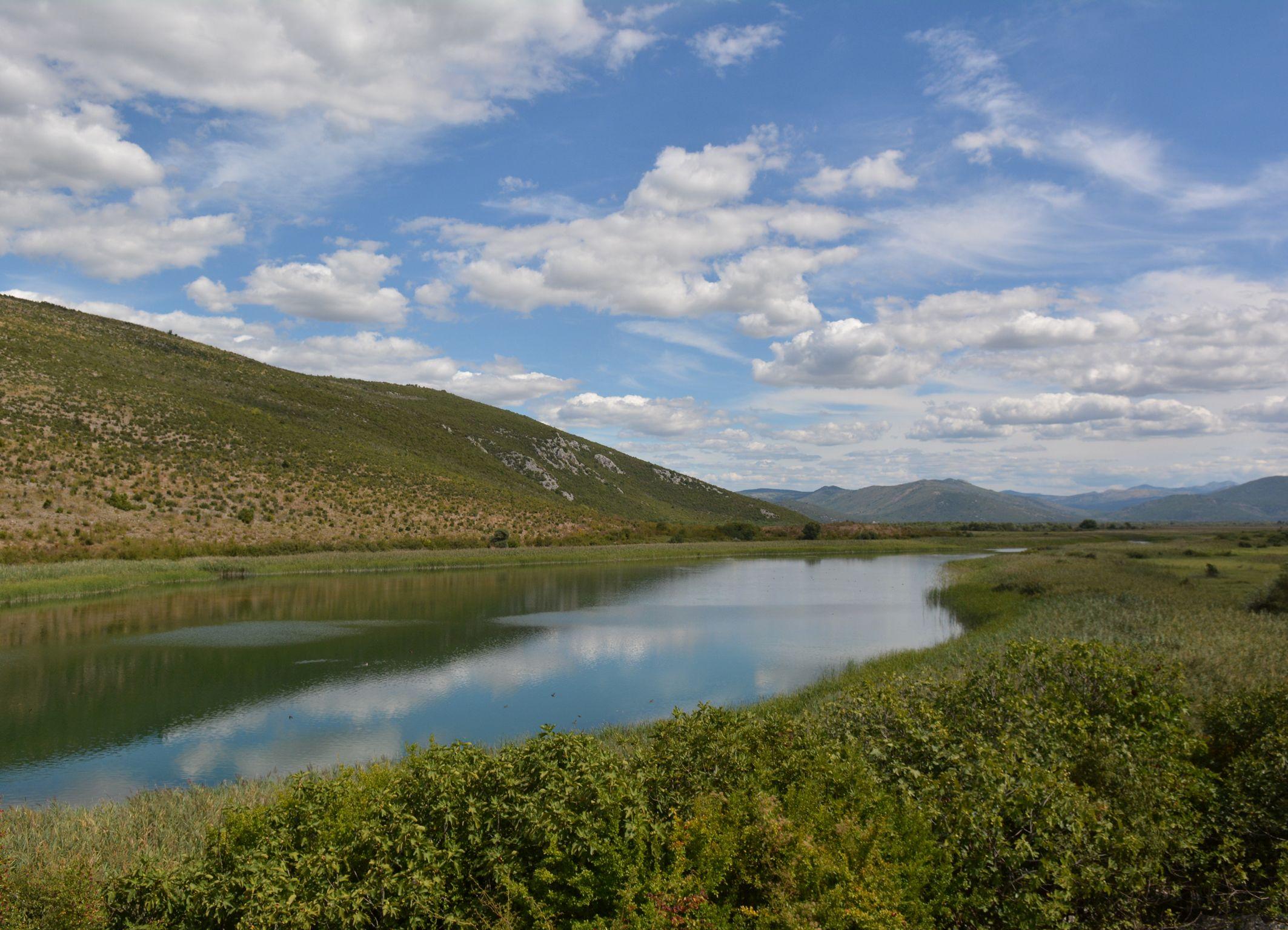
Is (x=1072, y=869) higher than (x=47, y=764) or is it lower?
higher

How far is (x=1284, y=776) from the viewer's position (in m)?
7.81

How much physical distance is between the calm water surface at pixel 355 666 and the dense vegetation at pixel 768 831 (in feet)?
16.3

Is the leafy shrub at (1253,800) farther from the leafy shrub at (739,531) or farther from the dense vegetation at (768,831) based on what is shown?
the leafy shrub at (739,531)

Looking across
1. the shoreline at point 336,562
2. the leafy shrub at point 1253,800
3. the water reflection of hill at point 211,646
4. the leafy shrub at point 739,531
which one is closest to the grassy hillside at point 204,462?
the shoreline at point 336,562

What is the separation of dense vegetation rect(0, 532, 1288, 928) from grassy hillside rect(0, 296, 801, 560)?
43.5 meters

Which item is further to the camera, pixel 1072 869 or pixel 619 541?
pixel 619 541

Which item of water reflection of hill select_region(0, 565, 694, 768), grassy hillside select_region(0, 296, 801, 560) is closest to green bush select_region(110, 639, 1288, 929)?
water reflection of hill select_region(0, 565, 694, 768)

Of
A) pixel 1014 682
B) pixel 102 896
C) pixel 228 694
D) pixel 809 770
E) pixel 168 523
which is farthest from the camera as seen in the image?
pixel 168 523

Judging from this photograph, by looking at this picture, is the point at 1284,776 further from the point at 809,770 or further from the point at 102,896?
the point at 102,896

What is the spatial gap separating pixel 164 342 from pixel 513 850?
103m

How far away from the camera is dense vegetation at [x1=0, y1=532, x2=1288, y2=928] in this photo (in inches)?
218

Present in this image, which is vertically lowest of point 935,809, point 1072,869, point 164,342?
point 1072,869

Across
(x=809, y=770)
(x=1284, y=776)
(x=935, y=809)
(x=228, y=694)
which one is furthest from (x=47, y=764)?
(x=1284, y=776)

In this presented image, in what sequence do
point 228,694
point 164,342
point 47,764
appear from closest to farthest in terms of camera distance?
point 47,764, point 228,694, point 164,342
